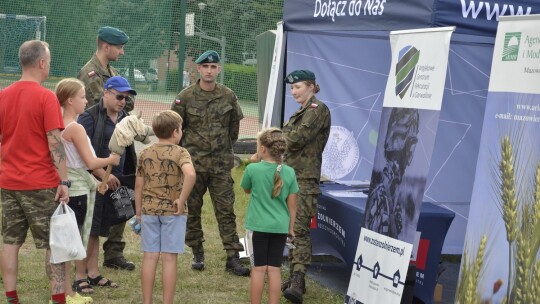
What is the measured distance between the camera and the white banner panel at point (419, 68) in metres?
5.13

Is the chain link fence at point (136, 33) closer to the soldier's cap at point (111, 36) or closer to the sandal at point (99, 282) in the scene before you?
the soldier's cap at point (111, 36)

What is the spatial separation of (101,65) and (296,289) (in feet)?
7.52

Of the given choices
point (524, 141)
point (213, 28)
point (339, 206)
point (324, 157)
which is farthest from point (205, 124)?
point (213, 28)

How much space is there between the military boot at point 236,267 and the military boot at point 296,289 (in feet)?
2.41

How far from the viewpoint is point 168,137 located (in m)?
5.58

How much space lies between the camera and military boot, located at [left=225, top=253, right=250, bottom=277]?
7.14m

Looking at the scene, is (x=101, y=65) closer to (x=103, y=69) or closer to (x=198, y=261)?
(x=103, y=69)

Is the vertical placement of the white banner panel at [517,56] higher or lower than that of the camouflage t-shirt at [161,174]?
higher

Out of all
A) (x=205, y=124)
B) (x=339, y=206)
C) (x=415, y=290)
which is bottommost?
(x=415, y=290)

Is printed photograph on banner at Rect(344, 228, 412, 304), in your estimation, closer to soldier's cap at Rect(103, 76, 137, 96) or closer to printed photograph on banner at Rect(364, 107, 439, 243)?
printed photograph on banner at Rect(364, 107, 439, 243)

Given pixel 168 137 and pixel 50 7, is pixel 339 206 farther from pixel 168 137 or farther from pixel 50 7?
pixel 50 7

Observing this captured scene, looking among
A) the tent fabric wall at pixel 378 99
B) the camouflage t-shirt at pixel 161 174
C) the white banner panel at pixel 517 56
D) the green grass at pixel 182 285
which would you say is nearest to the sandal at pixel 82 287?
the green grass at pixel 182 285

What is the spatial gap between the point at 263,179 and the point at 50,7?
11375 mm

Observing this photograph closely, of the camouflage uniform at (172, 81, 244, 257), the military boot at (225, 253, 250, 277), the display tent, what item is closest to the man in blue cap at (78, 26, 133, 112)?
the camouflage uniform at (172, 81, 244, 257)
